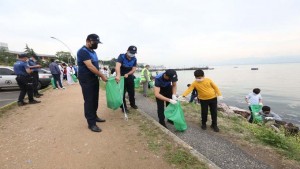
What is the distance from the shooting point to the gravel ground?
335 centimetres

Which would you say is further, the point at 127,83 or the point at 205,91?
the point at 127,83

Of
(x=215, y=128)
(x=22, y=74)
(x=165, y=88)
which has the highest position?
(x=22, y=74)

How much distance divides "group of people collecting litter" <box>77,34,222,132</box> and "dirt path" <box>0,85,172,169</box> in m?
0.43

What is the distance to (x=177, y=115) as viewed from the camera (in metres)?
4.36

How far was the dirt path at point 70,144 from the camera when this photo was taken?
3039mm

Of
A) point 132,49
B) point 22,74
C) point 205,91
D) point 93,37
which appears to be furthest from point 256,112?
point 22,74

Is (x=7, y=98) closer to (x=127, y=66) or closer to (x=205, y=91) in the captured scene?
(x=127, y=66)

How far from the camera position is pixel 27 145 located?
3.65 m

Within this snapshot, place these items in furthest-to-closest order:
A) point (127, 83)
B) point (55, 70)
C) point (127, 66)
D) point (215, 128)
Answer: point (55, 70) < point (127, 83) < point (127, 66) < point (215, 128)

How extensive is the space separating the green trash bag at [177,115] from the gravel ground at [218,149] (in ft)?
0.58

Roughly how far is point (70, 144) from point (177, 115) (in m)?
2.25

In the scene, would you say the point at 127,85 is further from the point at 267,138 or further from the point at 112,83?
the point at 267,138

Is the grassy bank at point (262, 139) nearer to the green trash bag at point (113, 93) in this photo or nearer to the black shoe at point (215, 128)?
the black shoe at point (215, 128)

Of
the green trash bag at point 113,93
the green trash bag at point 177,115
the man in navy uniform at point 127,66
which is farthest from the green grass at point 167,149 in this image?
the man in navy uniform at point 127,66
